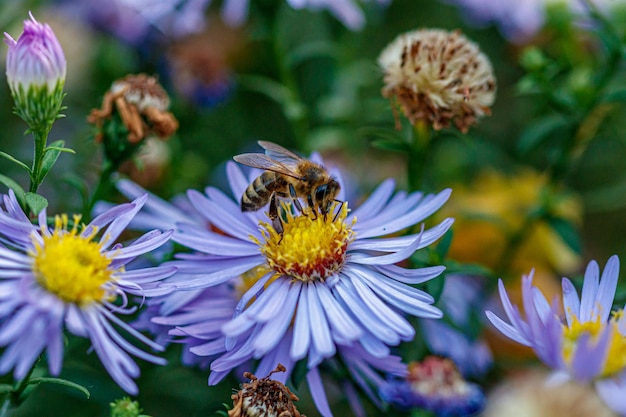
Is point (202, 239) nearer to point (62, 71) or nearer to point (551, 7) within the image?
point (62, 71)

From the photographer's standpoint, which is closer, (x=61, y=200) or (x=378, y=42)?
(x=61, y=200)

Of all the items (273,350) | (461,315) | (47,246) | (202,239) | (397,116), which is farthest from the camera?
(461,315)

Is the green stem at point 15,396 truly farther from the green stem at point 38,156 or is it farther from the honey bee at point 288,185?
the honey bee at point 288,185

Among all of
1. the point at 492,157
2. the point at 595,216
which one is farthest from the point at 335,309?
the point at 595,216

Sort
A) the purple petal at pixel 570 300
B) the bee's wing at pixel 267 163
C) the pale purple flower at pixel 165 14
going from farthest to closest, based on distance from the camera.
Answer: the pale purple flower at pixel 165 14, the bee's wing at pixel 267 163, the purple petal at pixel 570 300

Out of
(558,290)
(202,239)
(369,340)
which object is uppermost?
(558,290)

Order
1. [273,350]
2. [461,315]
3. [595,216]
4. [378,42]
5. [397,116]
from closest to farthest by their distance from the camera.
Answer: [273,350] → [397,116] → [461,315] → [595,216] → [378,42]

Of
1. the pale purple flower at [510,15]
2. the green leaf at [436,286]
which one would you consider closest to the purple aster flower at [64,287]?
the green leaf at [436,286]
